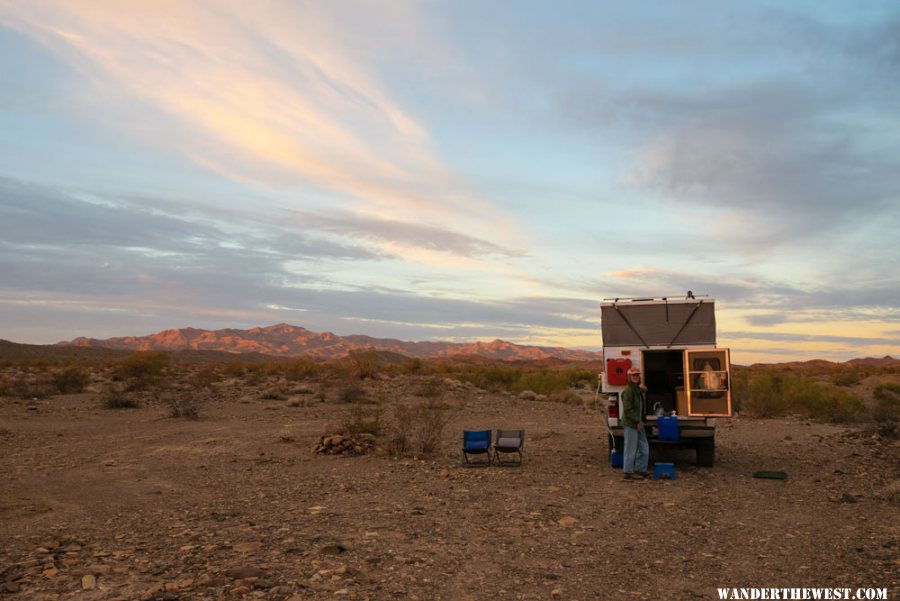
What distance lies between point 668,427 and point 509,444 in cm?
301

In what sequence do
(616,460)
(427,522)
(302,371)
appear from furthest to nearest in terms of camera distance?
(302,371) → (616,460) → (427,522)

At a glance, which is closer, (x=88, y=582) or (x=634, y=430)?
(x=88, y=582)

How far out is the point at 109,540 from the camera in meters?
7.43

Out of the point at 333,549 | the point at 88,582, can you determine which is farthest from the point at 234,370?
the point at 88,582

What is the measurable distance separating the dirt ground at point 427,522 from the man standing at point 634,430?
542 millimetres

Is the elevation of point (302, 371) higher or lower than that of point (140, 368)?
lower

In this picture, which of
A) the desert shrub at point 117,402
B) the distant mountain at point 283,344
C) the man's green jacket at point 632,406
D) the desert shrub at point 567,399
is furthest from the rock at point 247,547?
the distant mountain at point 283,344

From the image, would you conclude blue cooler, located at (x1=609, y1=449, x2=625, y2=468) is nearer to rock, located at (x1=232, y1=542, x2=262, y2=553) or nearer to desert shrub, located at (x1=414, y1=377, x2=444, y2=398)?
rock, located at (x1=232, y1=542, x2=262, y2=553)

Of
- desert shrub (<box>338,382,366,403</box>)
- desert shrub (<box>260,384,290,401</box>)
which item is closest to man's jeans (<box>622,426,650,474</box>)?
desert shrub (<box>338,382,366,403</box>)

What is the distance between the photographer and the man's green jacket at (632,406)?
37.4ft

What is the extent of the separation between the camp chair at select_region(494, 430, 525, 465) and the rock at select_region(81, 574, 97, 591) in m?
7.93

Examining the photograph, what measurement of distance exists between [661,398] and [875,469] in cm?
391

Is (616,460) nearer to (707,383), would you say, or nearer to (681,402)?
(681,402)

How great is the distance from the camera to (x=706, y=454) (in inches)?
488
